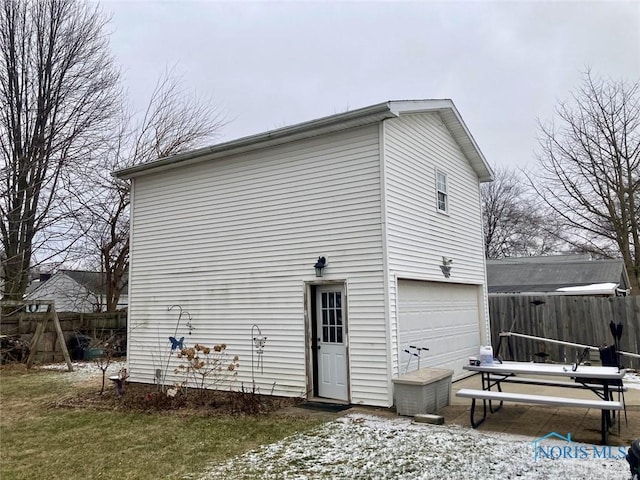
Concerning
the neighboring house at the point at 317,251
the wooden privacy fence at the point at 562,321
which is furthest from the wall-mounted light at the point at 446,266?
the wooden privacy fence at the point at 562,321

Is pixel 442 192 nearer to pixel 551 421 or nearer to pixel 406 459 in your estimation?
pixel 551 421

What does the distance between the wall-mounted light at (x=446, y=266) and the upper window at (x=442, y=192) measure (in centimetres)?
105

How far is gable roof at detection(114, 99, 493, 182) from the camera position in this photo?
7.65m

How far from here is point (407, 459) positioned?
4930 mm

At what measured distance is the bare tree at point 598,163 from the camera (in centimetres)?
1680

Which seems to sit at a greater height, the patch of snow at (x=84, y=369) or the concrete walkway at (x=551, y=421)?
the concrete walkway at (x=551, y=421)

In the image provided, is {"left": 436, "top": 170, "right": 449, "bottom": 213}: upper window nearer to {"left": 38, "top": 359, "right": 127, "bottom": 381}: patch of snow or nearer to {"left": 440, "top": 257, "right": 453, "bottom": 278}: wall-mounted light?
{"left": 440, "top": 257, "right": 453, "bottom": 278}: wall-mounted light

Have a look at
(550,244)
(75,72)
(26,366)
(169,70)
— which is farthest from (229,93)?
(550,244)

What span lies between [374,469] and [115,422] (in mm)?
4262

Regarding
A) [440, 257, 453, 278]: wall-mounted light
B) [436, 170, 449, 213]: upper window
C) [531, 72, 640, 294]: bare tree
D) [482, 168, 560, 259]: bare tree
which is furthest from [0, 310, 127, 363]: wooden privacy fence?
[482, 168, 560, 259]: bare tree

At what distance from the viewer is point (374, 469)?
4.68 meters

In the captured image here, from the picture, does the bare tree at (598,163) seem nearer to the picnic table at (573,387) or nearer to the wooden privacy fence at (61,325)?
the picnic table at (573,387)

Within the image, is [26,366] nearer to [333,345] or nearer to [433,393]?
[333,345]

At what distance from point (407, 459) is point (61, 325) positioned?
14203 millimetres
